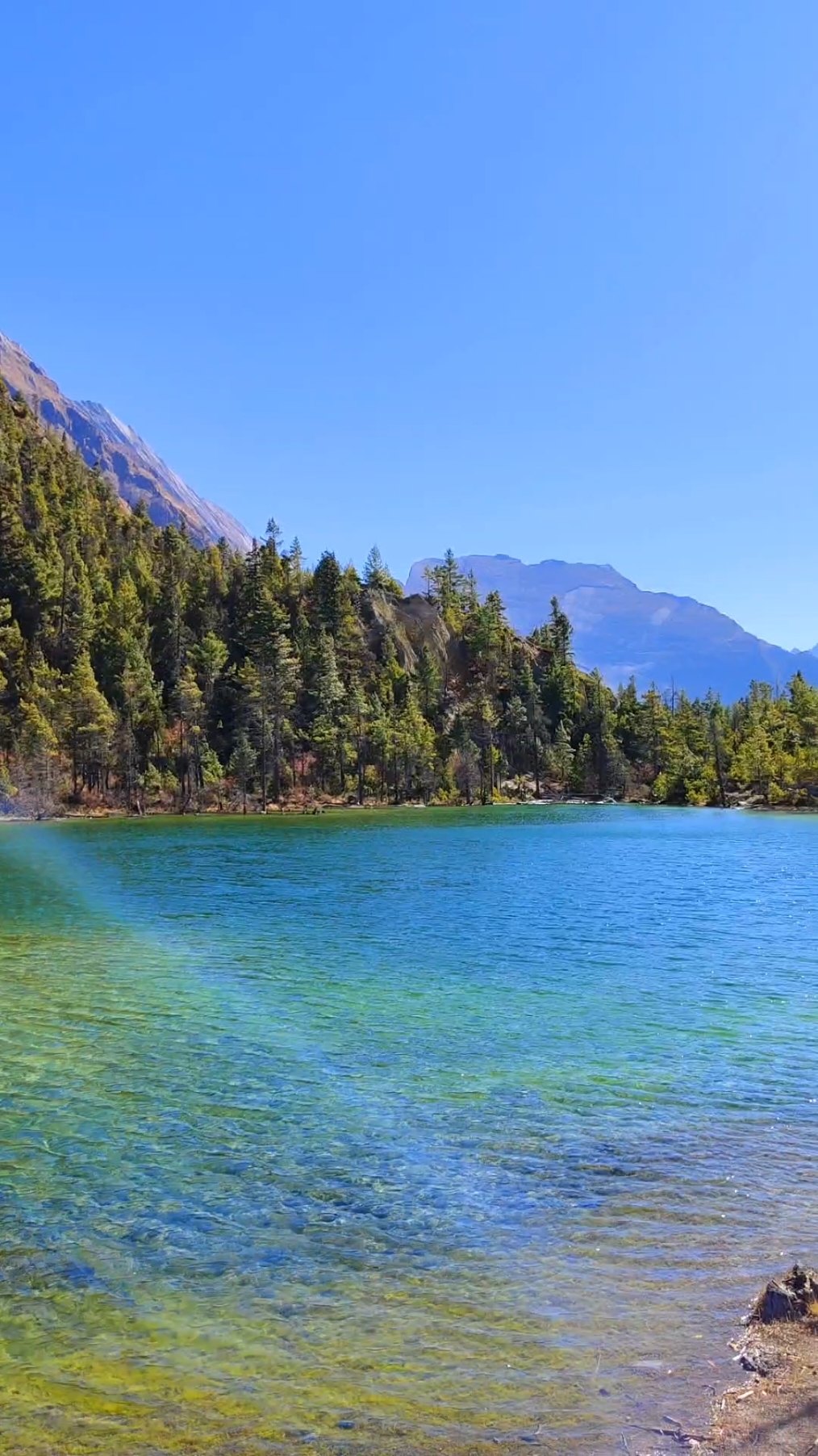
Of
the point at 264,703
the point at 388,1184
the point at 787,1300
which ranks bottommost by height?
the point at 388,1184

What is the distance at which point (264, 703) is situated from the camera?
6063 inches

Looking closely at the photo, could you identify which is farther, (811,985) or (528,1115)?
(811,985)

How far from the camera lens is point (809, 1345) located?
762 cm

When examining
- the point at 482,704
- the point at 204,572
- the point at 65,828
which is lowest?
the point at 65,828

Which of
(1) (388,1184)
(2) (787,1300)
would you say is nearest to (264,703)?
(1) (388,1184)

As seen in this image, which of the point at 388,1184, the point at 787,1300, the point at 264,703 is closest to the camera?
the point at 787,1300

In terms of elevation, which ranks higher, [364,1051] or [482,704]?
[482,704]

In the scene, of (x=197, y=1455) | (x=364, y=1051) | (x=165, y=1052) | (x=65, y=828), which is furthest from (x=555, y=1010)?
(x=65, y=828)

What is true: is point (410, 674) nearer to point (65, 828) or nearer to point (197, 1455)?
point (65, 828)

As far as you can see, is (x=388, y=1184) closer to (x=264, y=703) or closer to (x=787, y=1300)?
(x=787, y=1300)

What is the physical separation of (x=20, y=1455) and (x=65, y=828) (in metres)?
103

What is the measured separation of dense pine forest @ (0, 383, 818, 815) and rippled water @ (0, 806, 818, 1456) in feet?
351

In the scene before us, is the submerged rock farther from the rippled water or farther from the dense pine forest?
the dense pine forest

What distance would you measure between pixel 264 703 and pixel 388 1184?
474 feet
